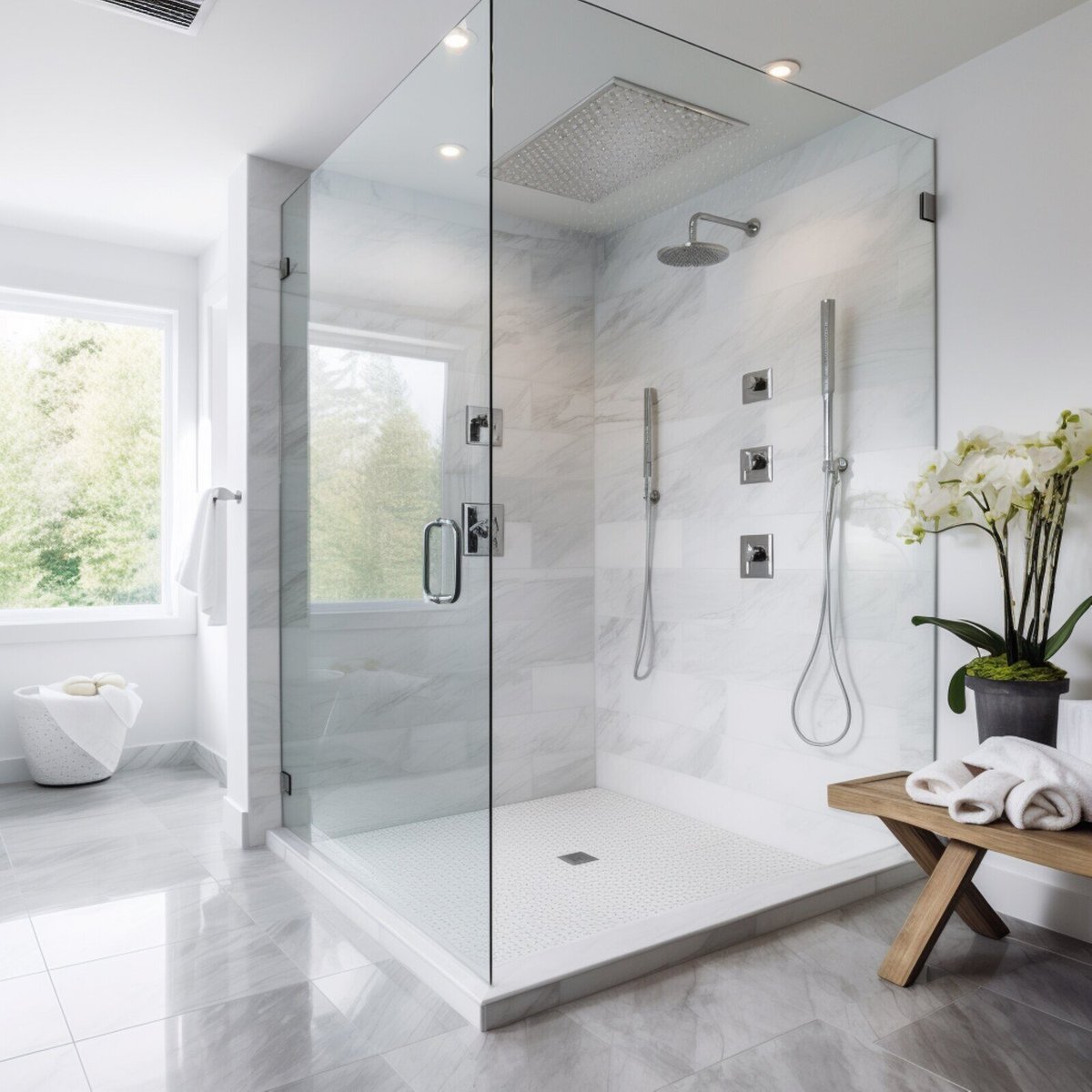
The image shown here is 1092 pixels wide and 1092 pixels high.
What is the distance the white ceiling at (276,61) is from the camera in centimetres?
226

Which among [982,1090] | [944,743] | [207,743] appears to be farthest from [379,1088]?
[207,743]

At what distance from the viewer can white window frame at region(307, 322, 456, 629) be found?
6.80 feet

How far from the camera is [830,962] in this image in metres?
2.11

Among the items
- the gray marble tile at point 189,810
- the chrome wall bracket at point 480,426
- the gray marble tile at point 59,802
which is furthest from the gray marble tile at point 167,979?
the gray marble tile at point 59,802

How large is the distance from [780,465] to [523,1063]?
178 centimetres

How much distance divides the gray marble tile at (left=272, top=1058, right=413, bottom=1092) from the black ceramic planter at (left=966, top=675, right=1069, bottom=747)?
4.95 ft

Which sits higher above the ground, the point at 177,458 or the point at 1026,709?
the point at 177,458

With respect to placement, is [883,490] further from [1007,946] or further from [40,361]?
[40,361]

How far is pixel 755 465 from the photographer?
9.27 ft

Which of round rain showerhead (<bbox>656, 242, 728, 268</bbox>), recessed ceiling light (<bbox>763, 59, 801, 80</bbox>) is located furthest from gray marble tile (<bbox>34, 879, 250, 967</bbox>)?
recessed ceiling light (<bbox>763, 59, 801, 80</bbox>)

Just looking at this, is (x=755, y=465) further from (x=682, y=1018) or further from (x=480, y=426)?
(x=682, y=1018)

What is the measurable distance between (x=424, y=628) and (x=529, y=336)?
1.48 metres

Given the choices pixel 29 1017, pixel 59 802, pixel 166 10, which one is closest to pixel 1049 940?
pixel 29 1017

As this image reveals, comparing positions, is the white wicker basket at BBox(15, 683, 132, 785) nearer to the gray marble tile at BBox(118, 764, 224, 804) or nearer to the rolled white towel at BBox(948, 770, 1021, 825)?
the gray marble tile at BBox(118, 764, 224, 804)
